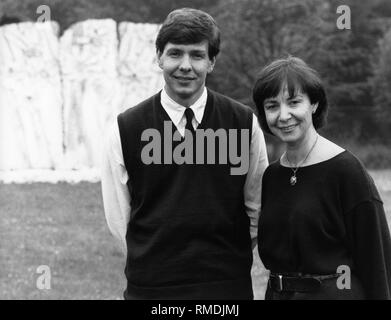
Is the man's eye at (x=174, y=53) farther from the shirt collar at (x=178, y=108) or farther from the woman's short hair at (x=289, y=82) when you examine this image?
the woman's short hair at (x=289, y=82)

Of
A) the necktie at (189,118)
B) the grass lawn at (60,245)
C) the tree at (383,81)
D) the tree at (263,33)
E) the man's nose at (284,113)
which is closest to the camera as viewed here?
the man's nose at (284,113)

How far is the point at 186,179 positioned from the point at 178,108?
28 centimetres

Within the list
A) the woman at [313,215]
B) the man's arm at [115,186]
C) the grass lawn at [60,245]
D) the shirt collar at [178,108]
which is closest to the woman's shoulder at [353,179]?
the woman at [313,215]

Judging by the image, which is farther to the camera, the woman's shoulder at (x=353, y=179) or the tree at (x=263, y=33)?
→ the tree at (x=263, y=33)

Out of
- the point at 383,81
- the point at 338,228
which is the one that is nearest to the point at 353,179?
the point at 338,228

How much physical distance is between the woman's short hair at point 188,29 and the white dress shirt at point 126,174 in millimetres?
207

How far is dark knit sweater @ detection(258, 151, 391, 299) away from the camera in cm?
246

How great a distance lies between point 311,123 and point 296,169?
18cm

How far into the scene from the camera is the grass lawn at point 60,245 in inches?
242

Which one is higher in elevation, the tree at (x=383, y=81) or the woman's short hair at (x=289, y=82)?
the tree at (x=383, y=81)

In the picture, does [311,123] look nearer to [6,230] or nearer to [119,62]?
[6,230]

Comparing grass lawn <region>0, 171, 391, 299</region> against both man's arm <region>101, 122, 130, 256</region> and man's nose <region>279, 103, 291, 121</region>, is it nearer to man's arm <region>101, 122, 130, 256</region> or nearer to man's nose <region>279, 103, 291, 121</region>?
man's arm <region>101, 122, 130, 256</region>

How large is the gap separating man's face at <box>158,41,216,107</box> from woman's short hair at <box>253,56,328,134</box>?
21 cm

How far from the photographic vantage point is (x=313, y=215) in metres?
2.47
